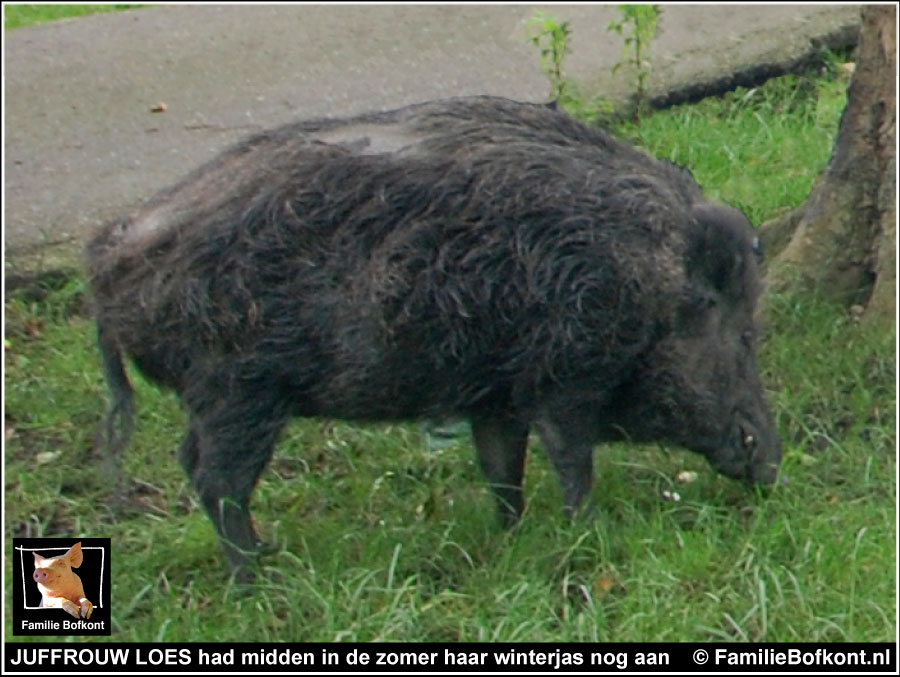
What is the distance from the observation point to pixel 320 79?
794cm

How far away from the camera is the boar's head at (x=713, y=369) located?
163 inches

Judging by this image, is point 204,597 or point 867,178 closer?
point 204,597

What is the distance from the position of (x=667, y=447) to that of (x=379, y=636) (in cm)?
120

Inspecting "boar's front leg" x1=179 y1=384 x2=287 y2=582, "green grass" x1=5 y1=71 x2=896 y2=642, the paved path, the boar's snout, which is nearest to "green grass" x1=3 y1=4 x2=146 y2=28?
the paved path

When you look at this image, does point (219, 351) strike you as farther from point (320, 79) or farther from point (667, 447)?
point (320, 79)

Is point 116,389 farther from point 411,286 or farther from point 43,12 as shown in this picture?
point 43,12

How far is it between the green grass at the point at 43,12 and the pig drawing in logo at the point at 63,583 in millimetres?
6420

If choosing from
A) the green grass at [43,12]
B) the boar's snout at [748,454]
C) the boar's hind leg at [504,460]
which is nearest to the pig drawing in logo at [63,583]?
the boar's hind leg at [504,460]

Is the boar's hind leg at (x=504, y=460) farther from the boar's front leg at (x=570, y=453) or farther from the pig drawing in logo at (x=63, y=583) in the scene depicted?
the pig drawing in logo at (x=63, y=583)

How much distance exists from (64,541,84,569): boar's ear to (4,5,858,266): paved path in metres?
2.60

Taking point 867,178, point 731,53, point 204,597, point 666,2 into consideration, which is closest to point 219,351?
point 204,597

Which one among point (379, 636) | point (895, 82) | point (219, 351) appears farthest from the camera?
point (895, 82)

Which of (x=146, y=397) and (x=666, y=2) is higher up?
(x=666, y=2)

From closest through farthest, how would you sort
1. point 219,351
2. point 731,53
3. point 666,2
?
point 219,351 < point 731,53 < point 666,2
